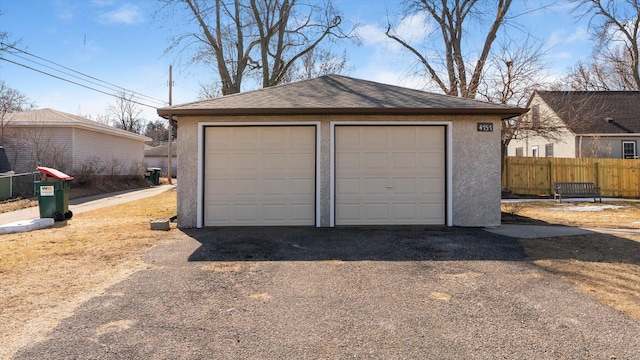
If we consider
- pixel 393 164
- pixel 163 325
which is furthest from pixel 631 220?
pixel 163 325

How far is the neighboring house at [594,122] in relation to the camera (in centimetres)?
1962

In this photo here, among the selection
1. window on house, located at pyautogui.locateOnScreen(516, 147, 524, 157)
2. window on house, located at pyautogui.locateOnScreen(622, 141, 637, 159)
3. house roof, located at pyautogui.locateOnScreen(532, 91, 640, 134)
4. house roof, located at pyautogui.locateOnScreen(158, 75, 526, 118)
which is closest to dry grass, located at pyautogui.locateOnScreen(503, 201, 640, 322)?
house roof, located at pyautogui.locateOnScreen(158, 75, 526, 118)

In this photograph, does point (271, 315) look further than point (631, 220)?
No

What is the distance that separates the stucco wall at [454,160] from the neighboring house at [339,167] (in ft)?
0.07

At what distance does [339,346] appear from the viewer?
3.04 metres

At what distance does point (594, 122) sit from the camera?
20.9m

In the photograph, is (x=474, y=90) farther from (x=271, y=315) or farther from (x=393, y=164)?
(x=271, y=315)

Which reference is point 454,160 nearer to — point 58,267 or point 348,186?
point 348,186

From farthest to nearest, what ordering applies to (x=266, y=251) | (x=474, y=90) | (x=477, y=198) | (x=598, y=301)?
(x=474, y=90), (x=477, y=198), (x=266, y=251), (x=598, y=301)

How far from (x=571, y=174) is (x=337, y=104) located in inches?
575

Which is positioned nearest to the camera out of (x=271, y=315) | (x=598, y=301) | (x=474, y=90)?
(x=271, y=315)

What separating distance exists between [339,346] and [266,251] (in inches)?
133

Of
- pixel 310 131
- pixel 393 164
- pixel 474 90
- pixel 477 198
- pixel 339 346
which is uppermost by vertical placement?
pixel 474 90

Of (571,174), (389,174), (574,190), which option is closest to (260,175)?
(389,174)
